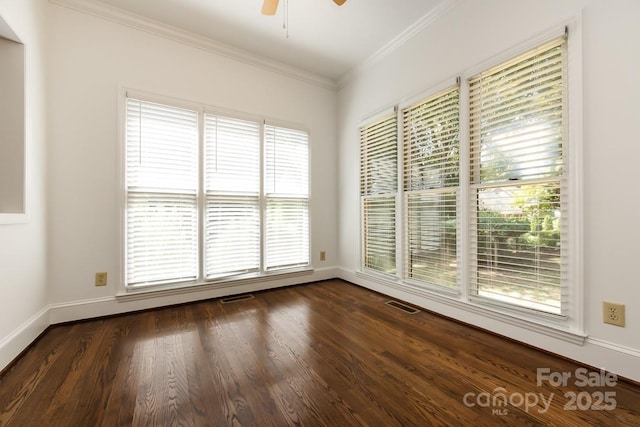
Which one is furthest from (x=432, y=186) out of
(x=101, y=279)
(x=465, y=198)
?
(x=101, y=279)

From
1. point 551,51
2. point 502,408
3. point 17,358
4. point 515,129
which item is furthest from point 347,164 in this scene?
point 17,358

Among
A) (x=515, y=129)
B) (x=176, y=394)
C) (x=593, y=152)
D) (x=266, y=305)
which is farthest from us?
(x=266, y=305)

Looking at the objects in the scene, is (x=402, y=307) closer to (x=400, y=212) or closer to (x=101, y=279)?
(x=400, y=212)

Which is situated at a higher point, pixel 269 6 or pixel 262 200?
pixel 269 6

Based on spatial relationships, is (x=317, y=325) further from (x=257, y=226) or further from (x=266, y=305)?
(x=257, y=226)

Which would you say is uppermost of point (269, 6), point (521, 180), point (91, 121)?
point (269, 6)

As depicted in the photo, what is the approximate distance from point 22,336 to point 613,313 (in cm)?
382

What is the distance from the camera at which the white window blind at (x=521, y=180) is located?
1.73m

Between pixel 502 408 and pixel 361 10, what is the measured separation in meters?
3.18

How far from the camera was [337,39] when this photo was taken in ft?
9.51

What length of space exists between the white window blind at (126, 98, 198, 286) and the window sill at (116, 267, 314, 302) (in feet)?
0.25

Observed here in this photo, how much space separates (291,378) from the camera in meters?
1.50

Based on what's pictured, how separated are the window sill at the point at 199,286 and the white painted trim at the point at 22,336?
490mm

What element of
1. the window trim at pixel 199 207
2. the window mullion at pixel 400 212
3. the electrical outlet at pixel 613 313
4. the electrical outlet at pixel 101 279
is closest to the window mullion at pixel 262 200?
the window trim at pixel 199 207
